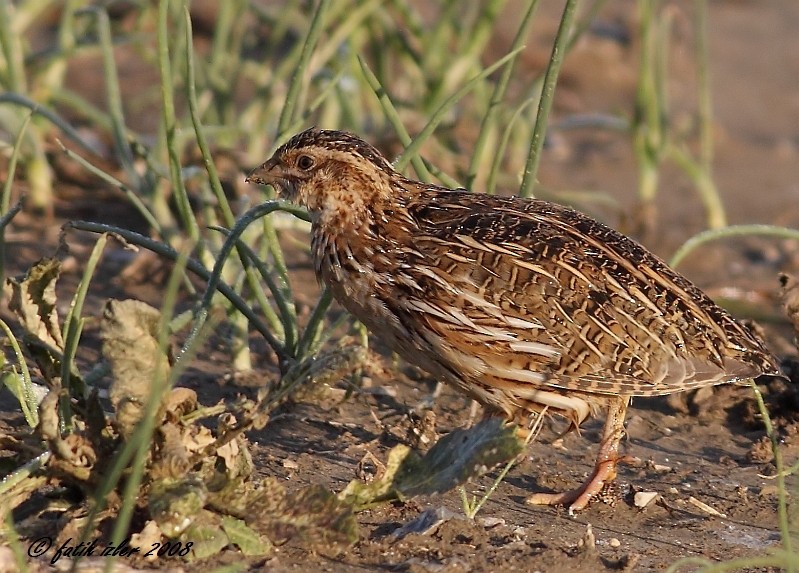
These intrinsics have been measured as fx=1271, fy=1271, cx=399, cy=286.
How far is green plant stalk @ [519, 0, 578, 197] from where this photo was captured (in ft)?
18.2

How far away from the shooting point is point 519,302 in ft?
17.0

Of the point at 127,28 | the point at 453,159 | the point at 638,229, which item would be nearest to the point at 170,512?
the point at 453,159

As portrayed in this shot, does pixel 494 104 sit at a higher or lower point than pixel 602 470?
higher

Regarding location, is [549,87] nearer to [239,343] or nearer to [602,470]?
[602,470]

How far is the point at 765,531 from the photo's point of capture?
17.1 feet

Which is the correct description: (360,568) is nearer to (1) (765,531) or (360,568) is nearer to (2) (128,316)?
(2) (128,316)

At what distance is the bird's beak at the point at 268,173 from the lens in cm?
575

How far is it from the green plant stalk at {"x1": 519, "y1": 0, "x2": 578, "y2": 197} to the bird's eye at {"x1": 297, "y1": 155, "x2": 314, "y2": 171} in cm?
100

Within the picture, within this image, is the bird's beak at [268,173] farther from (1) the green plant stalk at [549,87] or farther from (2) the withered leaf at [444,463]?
(2) the withered leaf at [444,463]

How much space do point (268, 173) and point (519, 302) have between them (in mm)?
1363

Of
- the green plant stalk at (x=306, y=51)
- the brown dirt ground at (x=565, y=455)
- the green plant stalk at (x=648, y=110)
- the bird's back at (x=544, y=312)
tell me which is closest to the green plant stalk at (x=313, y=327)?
the brown dirt ground at (x=565, y=455)

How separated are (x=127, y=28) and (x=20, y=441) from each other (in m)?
7.29

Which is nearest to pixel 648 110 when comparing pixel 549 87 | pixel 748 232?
pixel 748 232

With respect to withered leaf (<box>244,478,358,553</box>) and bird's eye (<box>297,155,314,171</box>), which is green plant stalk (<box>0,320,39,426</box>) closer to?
withered leaf (<box>244,478,358,553</box>)
